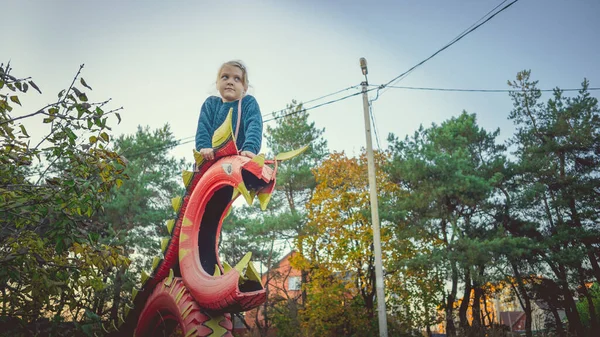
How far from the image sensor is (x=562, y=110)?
1602cm

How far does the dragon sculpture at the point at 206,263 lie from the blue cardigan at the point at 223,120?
32 cm

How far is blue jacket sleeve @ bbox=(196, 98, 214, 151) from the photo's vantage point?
18.2 feet

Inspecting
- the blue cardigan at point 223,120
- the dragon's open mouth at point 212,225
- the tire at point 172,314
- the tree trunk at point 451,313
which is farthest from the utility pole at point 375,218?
the tree trunk at point 451,313

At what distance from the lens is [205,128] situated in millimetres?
5633

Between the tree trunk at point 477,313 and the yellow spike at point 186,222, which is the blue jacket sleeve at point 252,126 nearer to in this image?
the yellow spike at point 186,222

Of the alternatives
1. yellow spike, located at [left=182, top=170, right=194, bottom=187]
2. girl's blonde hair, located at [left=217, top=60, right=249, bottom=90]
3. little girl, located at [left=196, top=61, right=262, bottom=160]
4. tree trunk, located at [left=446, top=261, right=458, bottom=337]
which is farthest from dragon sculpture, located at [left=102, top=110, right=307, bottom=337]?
tree trunk, located at [left=446, top=261, right=458, bottom=337]

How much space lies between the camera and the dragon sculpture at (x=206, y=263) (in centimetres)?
454

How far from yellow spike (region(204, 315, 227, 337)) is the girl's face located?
9.31ft

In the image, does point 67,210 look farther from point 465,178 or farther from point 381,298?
point 465,178

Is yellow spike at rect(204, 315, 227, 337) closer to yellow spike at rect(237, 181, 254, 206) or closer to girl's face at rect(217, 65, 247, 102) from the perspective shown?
yellow spike at rect(237, 181, 254, 206)

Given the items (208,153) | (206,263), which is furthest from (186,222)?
(208,153)

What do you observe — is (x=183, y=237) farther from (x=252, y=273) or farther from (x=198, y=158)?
(x=252, y=273)

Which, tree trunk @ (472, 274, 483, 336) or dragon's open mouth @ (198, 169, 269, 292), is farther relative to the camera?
tree trunk @ (472, 274, 483, 336)

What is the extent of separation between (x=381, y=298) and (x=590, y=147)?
1154 cm
